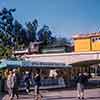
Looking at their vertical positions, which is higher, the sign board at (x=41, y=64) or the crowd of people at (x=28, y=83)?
the sign board at (x=41, y=64)

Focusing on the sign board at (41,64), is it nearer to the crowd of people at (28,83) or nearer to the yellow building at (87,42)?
the crowd of people at (28,83)

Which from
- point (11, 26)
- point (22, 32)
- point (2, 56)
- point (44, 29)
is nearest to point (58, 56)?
point (2, 56)

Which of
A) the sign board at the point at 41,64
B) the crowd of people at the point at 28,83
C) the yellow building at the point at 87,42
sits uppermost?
the yellow building at the point at 87,42

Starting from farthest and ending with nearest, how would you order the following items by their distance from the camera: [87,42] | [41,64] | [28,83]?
[87,42] < [41,64] < [28,83]

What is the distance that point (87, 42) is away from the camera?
52.7 metres

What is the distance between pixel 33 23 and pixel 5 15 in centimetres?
2029

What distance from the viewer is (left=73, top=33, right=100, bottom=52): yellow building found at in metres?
51.2

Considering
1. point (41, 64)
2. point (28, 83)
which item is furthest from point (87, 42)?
point (28, 83)

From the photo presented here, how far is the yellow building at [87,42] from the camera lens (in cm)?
5122

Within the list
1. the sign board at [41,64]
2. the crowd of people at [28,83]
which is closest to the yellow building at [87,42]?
the sign board at [41,64]

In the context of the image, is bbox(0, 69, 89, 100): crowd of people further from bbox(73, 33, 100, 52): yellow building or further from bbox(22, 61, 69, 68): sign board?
bbox(73, 33, 100, 52): yellow building

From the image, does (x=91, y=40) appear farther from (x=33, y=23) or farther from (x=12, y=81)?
(x=33, y=23)

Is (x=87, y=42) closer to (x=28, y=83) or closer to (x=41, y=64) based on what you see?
(x=41, y=64)

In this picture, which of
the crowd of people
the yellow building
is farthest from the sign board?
the yellow building
